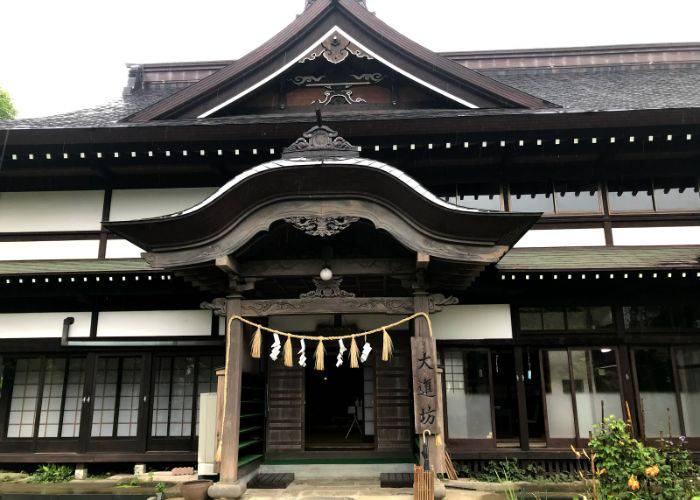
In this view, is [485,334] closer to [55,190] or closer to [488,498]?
[488,498]

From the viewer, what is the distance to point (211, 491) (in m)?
6.79

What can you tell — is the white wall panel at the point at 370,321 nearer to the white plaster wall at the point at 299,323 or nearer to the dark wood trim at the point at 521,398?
the white plaster wall at the point at 299,323

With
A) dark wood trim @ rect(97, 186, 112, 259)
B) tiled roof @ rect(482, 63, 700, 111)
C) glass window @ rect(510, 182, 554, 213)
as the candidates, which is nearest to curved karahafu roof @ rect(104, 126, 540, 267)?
glass window @ rect(510, 182, 554, 213)

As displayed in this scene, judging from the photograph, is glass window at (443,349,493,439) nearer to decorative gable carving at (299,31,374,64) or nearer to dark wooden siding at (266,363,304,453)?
dark wooden siding at (266,363,304,453)

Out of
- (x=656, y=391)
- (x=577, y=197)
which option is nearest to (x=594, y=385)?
(x=656, y=391)

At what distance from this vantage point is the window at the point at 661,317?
8.91m

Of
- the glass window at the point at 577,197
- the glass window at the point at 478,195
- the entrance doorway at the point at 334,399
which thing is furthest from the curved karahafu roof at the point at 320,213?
the entrance doorway at the point at 334,399

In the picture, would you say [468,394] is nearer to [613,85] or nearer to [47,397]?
[47,397]

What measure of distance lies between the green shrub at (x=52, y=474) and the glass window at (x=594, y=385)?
9.40 meters

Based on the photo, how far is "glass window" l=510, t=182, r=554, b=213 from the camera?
950 centimetres

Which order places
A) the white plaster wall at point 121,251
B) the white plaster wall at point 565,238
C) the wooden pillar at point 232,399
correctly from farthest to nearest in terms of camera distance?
the white plaster wall at point 121,251
the white plaster wall at point 565,238
the wooden pillar at point 232,399

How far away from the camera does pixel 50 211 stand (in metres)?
10.0

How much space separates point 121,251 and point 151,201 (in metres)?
1.17

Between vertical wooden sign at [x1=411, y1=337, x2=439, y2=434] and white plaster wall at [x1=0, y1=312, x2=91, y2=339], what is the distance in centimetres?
655
